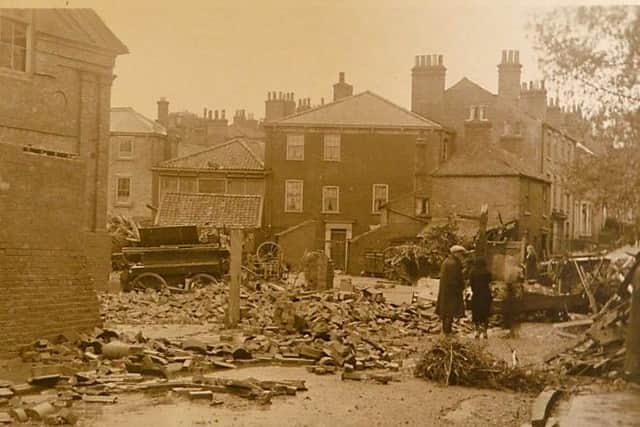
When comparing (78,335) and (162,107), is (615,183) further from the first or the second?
(78,335)

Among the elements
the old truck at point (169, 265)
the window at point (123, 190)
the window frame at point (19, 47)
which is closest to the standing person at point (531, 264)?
the window at point (123, 190)

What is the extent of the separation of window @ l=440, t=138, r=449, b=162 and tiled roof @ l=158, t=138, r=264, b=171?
1.76 meters

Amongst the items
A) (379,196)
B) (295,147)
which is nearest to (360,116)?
(379,196)

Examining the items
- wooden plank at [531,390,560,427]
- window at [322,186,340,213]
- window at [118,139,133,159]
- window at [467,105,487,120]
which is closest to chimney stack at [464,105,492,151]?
window at [467,105,487,120]

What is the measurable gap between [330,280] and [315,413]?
297 cm

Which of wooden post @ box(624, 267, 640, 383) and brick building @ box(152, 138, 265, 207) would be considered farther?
brick building @ box(152, 138, 265, 207)

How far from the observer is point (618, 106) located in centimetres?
638

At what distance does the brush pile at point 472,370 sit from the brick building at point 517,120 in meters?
1.17

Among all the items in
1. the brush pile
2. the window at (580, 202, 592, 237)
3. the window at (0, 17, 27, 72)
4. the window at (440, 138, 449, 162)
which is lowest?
the brush pile

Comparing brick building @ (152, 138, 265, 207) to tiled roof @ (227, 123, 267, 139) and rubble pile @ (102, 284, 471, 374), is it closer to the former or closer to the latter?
tiled roof @ (227, 123, 267, 139)

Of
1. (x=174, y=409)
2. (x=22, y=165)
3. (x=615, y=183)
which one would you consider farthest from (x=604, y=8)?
(x=22, y=165)

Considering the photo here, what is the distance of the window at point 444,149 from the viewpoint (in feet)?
25.6

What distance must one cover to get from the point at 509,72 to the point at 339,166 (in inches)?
81.2

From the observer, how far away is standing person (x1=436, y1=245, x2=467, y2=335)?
299 inches
